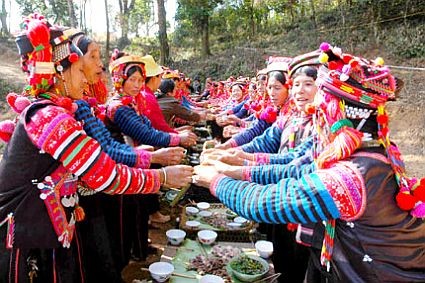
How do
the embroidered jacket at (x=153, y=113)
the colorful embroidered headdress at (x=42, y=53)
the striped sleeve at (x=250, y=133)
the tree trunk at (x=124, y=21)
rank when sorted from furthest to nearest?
the tree trunk at (x=124, y=21)
the embroidered jacket at (x=153, y=113)
the striped sleeve at (x=250, y=133)
the colorful embroidered headdress at (x=42, y=53)

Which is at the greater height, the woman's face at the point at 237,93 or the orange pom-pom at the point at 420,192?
the orange pom-pom at the point at 420,192

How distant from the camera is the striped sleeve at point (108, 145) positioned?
2.80 m

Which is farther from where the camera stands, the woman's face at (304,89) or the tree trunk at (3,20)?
the tree trunk at (3,20)

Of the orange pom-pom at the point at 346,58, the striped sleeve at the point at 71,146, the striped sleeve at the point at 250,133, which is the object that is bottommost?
the striped sleeve at the point at 250,133

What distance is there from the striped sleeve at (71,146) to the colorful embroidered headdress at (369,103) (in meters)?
1.23

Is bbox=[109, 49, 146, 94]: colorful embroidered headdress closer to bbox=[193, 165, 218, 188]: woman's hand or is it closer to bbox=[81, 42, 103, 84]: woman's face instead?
bbox=[81, 42, 103, 84]: woman's face

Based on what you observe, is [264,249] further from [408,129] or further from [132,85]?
[408,129]

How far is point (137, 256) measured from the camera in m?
4.58

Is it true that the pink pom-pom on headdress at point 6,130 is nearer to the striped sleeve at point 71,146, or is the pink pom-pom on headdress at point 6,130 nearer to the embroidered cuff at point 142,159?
the striped sleeve at point 71,146

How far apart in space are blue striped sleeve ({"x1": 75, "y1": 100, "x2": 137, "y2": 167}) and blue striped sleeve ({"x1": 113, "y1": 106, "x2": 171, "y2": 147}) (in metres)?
0.83

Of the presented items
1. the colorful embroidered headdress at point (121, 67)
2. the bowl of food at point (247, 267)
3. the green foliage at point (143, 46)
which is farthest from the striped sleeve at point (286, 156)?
the green foliage at point (143, 46)

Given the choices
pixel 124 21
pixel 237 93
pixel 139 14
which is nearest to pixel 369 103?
Answer: pixel 237 93

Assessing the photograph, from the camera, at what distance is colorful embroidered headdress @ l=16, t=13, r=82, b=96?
2.11 metres

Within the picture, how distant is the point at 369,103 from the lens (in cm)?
179
